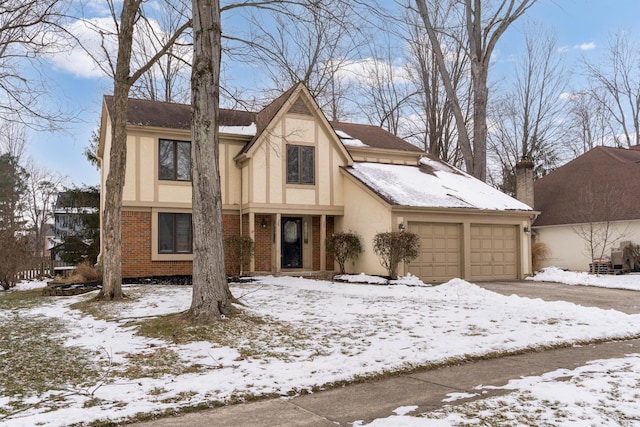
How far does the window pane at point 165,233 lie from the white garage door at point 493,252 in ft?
33.8

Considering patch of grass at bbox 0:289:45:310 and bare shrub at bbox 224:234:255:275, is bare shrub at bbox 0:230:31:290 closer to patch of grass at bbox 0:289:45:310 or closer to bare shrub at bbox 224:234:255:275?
patch of grass at bbox 0:289:45:310

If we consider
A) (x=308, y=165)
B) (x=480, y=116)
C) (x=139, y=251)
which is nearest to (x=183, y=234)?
(x=139, y=251)

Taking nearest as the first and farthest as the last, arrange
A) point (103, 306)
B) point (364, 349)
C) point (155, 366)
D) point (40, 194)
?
1. point (155, 366)
2. point (364, 349)
3. point (103, 306)
4. point (40, 194)

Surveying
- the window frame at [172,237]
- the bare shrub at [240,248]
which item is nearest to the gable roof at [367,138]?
the bare shrub at [240,248]

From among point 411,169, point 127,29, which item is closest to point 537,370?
point 127,29

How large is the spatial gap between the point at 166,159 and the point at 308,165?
16.0 ft

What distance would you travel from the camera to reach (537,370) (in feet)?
17.8

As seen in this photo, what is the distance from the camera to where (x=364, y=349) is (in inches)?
243

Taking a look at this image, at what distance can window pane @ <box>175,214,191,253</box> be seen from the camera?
16844mm

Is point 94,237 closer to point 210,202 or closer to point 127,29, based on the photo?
point 127,29

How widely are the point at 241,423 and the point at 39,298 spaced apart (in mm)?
10321

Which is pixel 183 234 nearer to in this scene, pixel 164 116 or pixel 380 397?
pixel 164 116

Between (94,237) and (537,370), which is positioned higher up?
(94,237)

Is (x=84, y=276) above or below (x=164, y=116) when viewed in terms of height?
below
